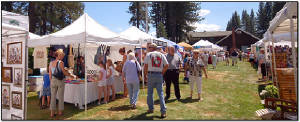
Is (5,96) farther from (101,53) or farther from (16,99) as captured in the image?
(101,53)

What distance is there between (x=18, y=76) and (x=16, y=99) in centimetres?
42

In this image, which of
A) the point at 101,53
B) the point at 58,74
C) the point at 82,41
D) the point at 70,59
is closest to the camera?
the point at 58,74

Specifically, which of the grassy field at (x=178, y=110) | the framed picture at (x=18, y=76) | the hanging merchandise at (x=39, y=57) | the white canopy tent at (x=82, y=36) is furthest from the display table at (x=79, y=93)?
the hanging merchandise at (x=39, y=57)

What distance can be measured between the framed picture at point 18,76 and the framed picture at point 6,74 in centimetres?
16

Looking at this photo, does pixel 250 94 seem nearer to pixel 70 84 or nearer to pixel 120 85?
pixel 120 85

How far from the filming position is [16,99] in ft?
11.6

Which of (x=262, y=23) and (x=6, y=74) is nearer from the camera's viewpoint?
(x=6, y=74)

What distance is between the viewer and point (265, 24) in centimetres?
5462

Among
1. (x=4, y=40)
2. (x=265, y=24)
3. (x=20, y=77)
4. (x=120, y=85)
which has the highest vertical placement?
(x=265, y=24)

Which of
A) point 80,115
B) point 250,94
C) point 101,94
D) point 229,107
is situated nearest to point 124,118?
point 80,115

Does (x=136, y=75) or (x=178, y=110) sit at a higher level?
(x=136, y=75)

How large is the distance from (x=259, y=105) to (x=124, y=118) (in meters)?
3.52

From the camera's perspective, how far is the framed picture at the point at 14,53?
340 centimetres

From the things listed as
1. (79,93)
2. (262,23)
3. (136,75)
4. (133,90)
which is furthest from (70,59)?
(262,23)
